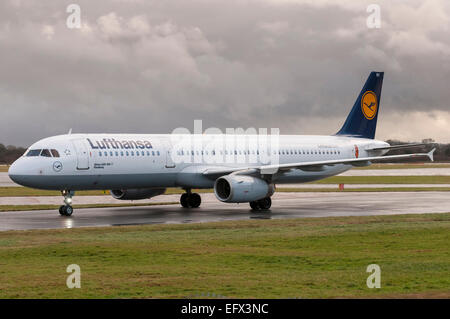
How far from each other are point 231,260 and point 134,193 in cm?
2019

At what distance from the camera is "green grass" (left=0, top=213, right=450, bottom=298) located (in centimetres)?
1274

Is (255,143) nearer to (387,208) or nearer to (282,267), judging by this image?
(387,208)

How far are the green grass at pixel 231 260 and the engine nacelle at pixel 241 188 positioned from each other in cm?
610

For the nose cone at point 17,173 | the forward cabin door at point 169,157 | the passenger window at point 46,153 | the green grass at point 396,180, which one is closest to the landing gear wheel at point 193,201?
the forward cabin door at point 169,157

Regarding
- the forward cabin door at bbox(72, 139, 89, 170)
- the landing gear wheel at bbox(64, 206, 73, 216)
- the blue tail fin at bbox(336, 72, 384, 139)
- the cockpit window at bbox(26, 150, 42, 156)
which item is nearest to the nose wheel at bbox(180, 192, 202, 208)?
the forward cabin door at bbox(72, 139, 89, 170)

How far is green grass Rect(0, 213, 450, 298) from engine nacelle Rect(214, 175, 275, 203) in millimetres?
6100

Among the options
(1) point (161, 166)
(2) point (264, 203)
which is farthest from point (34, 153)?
(2) point (264, 203)

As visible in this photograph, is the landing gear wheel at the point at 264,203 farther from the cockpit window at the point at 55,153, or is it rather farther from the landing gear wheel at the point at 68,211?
the cockpit window at the point at 55,153

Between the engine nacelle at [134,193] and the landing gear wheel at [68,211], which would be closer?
the landing gear wheel at [68,211]

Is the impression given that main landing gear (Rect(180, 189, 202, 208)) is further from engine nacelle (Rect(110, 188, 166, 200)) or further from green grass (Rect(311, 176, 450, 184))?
green grass (Rect(311, 176, 450, 184))

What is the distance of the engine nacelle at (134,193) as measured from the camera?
1407 inches

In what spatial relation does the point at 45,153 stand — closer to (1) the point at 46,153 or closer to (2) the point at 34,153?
(1) the point at 46,153

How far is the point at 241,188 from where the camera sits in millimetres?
31656
